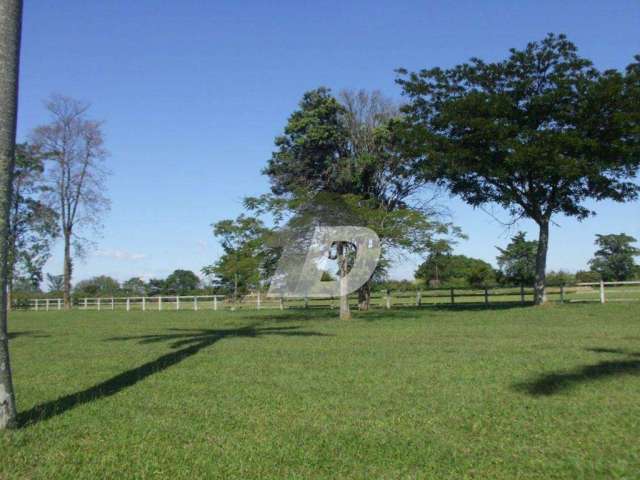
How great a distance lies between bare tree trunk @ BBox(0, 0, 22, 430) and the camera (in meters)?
6.44

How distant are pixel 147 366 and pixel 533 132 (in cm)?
2046

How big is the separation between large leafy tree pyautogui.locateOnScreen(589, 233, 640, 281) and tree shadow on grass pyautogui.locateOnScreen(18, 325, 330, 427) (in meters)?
90.0

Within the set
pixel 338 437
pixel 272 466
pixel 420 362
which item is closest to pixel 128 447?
pixel 272 466

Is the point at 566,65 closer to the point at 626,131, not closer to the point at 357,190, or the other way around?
the point at 626,131

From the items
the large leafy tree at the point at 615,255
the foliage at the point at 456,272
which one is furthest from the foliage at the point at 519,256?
the large leafy tree at the point at 615,255

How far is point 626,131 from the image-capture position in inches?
987

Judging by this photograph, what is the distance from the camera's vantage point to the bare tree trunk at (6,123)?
21.1ft

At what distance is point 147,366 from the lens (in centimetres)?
1082

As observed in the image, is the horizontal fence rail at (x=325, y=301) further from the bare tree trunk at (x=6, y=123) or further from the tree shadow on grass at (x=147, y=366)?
the bare tree trunk at (x=6, y=123)

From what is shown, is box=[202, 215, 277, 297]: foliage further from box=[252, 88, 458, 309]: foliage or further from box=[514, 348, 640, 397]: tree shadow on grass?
box=[514, 348, 640, 397]: tree shadow on grass

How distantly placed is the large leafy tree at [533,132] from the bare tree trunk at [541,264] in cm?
5

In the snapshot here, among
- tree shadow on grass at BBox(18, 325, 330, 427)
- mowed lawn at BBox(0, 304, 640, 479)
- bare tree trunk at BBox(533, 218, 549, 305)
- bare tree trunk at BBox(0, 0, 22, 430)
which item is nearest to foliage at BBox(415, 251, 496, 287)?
bare tree trunk at BBox(533, 218, 549, 305)

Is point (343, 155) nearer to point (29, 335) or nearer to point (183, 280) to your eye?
point (29, 335)

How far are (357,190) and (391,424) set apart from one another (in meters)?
26.0
